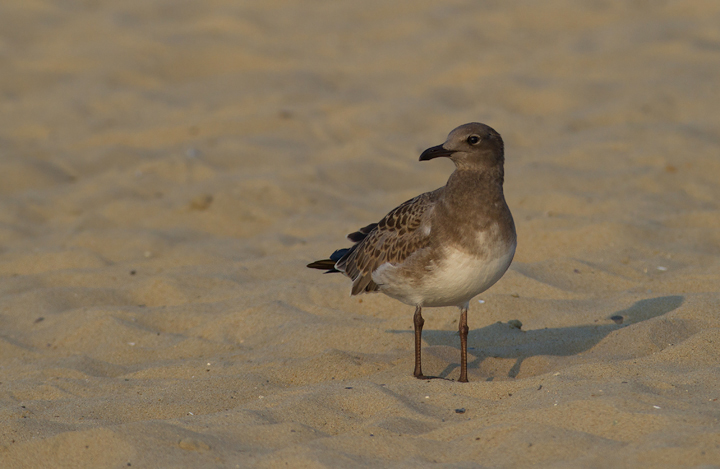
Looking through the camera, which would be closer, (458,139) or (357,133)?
(458,139)

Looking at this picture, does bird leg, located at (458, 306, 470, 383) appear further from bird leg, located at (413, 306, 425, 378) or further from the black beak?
the black beak

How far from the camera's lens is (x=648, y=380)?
15.3 feet

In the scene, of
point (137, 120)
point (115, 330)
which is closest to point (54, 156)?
point (137, 120)

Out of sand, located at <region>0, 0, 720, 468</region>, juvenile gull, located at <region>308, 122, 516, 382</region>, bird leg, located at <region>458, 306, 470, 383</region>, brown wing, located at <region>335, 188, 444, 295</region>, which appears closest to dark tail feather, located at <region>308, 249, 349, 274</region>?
brown wing, located at <region>335, 188, 444, 295</region>

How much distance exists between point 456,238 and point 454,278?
23 centimetres

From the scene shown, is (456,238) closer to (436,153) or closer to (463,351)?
(436,153)

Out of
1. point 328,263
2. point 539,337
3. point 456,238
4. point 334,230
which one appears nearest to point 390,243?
point 456,238

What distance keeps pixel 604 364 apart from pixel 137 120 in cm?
814

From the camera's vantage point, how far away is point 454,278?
5055 millimetres

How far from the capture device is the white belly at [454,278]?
5031mm

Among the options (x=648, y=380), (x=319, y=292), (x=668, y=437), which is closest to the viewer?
(x=668, y=437)

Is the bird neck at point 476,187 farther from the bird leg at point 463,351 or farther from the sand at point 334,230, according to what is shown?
the sand at point 334,230

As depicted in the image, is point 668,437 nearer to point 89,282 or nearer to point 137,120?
point 89,282

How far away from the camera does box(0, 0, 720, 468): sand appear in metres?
4.28
